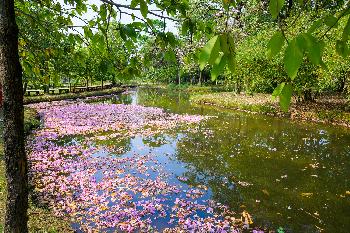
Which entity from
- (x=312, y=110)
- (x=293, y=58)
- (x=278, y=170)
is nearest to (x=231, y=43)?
(x=293, y=58)

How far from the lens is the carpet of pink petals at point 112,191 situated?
→ 354 inches

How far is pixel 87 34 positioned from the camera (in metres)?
4.32

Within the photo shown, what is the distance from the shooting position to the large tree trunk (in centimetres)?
361

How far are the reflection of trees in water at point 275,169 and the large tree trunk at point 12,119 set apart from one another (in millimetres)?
7215

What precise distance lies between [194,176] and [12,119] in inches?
402

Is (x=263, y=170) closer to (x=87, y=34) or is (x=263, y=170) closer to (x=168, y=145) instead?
(x=168, y=145)

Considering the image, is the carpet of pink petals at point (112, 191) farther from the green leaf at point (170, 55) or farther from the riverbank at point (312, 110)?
the riverbank at point (312, 110)

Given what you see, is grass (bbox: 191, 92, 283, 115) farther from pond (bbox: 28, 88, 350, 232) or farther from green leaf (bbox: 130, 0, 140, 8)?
green leaf (bbox: 130, 0, 140, 8)

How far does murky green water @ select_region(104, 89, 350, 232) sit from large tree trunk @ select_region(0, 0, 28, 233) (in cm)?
691

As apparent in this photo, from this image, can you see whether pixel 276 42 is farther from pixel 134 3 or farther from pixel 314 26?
pixel 134 3

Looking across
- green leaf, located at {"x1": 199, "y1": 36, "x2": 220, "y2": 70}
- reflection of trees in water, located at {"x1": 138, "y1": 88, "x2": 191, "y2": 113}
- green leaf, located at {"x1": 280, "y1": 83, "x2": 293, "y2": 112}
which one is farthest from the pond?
reflection of trees in water, located at {"x1": 138, "y1": 88, "x2": 191, "y2": 113}

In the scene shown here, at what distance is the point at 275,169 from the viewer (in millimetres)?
14289

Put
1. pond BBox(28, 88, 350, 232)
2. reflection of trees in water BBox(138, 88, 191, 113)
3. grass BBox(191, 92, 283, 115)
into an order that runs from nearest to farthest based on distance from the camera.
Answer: pond BBox(28, 88, 350, 232) → grass BBox(191, 92, 283, 115) → reflection of trees in water BBox(138, 88, 191, 113)

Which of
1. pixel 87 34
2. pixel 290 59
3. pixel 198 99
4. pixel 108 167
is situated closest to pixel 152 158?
pixel 108 167
